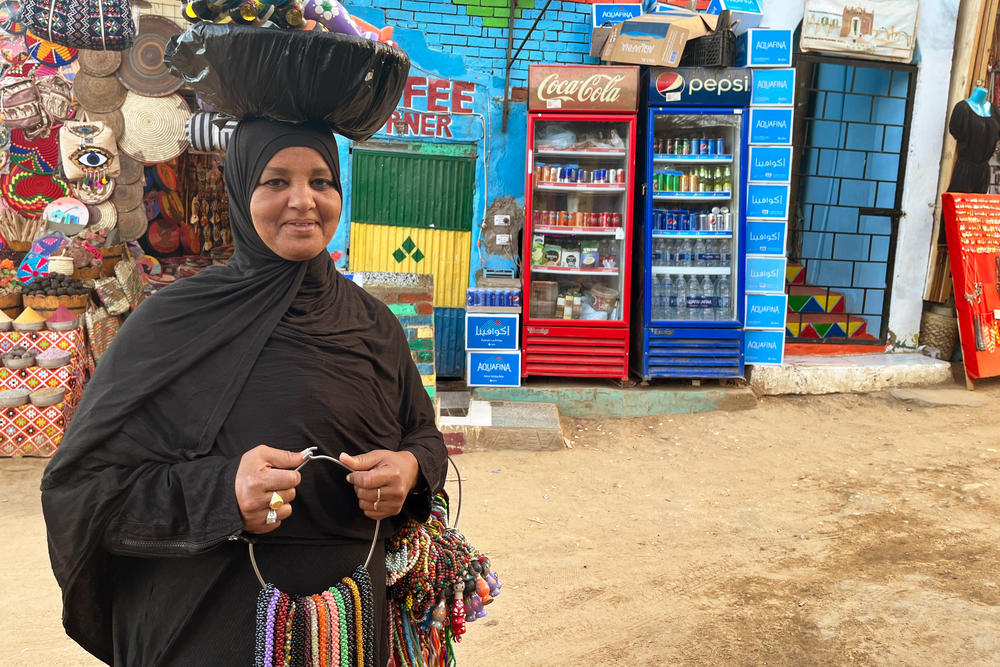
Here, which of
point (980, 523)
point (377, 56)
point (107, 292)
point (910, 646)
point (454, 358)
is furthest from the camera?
point (454, 358)

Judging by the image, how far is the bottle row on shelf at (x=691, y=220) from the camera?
679 cm

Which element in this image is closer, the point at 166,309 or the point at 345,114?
the point at 166,309

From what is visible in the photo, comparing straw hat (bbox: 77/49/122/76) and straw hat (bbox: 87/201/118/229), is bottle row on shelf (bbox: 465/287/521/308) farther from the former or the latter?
straw hat (bbox: 77/49/122/76)

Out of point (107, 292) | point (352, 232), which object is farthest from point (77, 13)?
point (352, 232)

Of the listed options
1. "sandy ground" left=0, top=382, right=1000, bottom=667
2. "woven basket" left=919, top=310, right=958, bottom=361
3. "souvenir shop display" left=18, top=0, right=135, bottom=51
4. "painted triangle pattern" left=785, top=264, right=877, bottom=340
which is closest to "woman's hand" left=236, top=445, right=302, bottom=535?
"sandy ground" left=0, top=382, right=1000, bottom=667

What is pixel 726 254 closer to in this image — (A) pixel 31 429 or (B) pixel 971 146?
(B) pixel 971 146

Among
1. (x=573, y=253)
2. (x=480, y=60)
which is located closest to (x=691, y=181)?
(x=573, y=253)

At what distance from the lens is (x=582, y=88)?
634 cm

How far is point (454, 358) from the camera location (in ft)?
24.0

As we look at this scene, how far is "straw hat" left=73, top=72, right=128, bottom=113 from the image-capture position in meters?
6.30

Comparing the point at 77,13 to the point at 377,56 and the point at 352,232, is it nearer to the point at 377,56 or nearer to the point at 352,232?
the point at 352,232

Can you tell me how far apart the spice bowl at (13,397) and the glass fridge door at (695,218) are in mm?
4918

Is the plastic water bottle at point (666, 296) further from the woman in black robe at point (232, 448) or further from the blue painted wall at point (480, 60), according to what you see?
the woman in black robe at point (232, 448)

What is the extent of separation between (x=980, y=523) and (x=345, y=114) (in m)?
4.69
